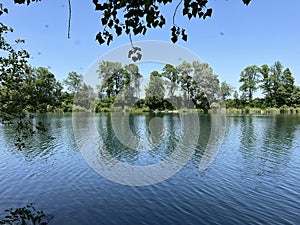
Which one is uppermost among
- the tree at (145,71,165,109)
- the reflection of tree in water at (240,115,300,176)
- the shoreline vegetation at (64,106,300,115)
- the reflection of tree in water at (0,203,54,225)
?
the tree at (145,71,165,109)

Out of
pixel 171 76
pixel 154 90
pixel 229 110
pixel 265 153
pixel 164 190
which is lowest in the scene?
pixel 164 190

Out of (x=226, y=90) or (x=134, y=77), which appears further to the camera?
(x=226, y=90)

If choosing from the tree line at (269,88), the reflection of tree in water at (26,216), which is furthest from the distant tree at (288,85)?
the reflection of tree in water at (26,216)

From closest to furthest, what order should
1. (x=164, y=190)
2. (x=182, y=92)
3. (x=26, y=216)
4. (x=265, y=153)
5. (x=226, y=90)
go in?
(x=26, y=216), (x=164, y=190), (x=265, y=153), (x=182, y=92), (x=226, y=90)

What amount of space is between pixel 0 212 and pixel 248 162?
13.1m

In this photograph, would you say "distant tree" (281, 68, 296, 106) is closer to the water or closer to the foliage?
the foliage

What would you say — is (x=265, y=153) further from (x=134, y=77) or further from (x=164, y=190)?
(x=134, y=77)

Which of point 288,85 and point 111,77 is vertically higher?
point 111,77

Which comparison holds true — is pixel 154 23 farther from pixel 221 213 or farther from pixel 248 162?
pixel 248 162

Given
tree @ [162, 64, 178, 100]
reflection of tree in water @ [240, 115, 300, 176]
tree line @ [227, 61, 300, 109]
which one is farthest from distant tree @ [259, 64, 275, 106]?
reflection of tree in water @ [240, 115, 300, 176]

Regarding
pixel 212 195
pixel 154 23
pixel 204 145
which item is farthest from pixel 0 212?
pixel 204 145

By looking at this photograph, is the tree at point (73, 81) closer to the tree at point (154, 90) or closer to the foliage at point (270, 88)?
the tree at point (154, 90)

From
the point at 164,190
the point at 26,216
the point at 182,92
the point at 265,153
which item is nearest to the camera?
the point at 26,216

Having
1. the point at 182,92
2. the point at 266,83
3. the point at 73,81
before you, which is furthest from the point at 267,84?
the point at 73,81
